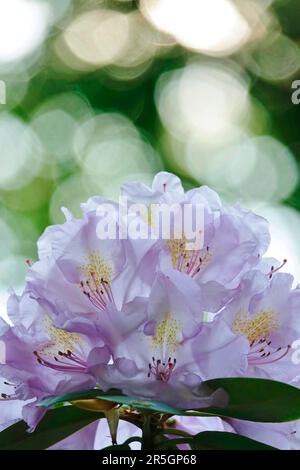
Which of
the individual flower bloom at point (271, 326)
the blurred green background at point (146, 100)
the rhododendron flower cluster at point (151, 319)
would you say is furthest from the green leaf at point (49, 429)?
the blurred green background at point (146, 100)

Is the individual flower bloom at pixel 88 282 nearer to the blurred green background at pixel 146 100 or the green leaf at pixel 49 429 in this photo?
the green leaf at pixel 49 429

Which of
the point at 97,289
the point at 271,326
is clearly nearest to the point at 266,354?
the point at 271,326

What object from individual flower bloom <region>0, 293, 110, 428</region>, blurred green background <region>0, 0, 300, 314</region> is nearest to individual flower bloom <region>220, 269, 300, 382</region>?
individual flower bloom <region>0, 293, 110, 428</region>

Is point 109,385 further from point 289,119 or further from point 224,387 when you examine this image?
point 289,119

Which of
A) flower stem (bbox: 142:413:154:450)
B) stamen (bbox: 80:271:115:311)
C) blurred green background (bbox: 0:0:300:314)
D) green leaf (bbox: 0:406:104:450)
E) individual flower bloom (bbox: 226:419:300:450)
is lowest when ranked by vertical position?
blurred green background (bbox: 0:0:300:314)

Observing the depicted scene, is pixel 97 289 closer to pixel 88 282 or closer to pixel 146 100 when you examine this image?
pixel 88 282

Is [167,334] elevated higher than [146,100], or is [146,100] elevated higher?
[167,334]

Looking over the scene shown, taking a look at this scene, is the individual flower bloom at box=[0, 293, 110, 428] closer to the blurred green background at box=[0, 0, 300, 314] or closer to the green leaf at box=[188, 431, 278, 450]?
the green leaf at box=[188, 431, 278, 450]
